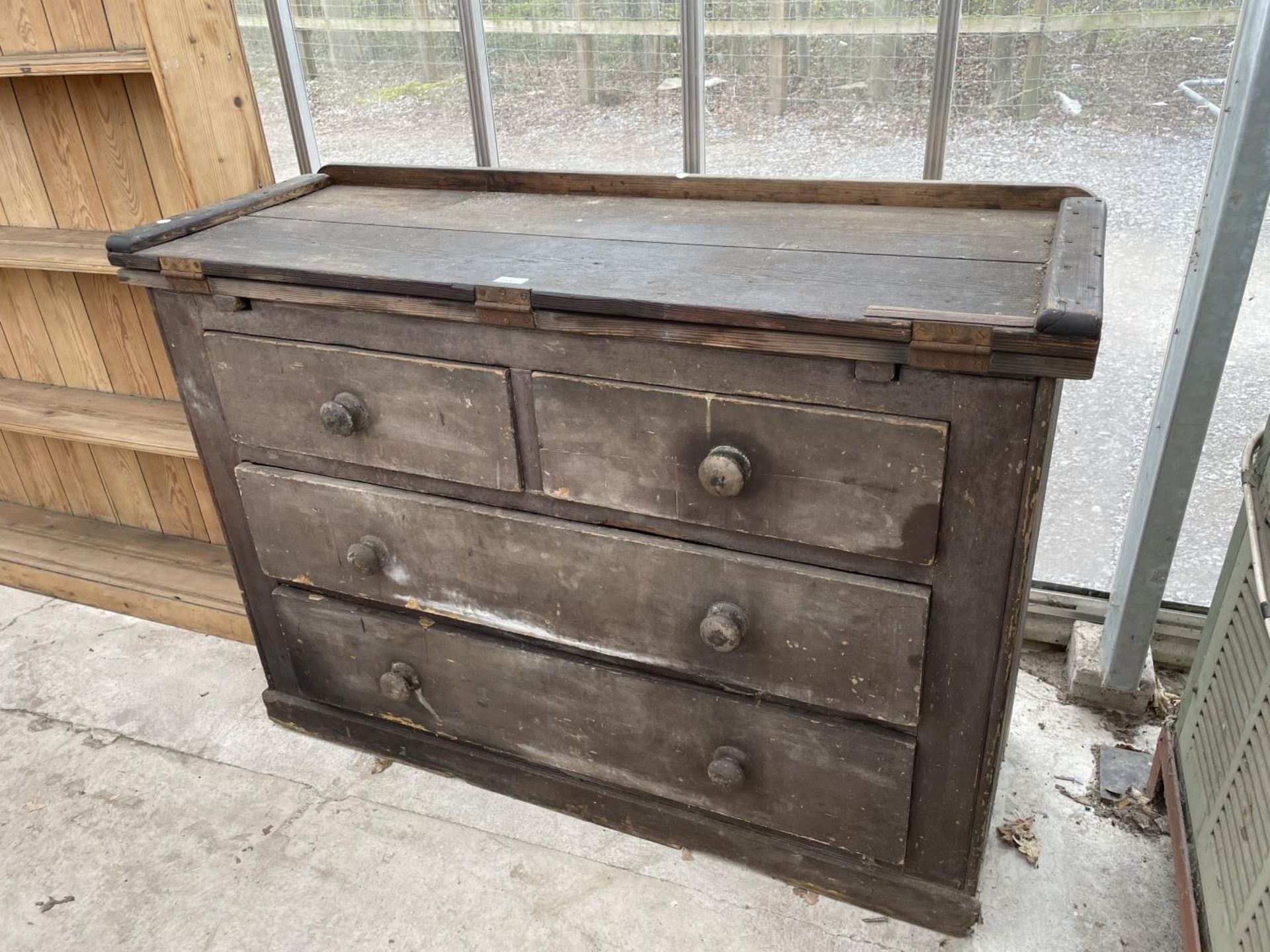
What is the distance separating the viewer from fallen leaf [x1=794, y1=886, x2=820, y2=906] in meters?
1.67

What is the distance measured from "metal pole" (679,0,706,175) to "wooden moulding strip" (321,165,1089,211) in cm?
19

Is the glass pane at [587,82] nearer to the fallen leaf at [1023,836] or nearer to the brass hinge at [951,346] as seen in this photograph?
the brass hinge at [951,346]

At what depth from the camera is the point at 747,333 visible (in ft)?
3.99

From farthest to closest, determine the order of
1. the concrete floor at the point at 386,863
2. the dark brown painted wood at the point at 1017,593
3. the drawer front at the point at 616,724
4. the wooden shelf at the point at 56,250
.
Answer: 1. the wooden shelf at the point at 56,250
2. the concrete floor at the point at 386,863
3. the drawer front at the point at 616,724
4. the dark brown painted wood at the point at 1017,593

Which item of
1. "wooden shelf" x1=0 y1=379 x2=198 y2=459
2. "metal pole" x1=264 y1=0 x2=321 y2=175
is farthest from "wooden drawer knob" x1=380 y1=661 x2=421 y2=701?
"metal pole" x1=264 y1=0 x2=321 y2=175

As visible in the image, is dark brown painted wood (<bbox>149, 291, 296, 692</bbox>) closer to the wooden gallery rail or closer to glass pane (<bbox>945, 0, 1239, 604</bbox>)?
the wooden gallery rail

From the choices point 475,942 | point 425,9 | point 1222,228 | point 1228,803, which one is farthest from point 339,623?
point 1222,228

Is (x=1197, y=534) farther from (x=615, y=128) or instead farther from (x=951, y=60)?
(x=615, y=128)

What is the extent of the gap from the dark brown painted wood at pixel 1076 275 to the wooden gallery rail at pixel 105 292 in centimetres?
158

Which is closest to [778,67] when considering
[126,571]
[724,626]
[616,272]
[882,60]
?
[882,60]

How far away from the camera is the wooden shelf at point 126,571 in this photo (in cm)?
240

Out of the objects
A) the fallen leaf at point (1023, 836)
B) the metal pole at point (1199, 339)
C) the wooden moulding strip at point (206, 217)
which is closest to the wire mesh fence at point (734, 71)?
the metal pole at point (1199, 339)

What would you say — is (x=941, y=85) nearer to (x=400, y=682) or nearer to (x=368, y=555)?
(x=368, y=555)

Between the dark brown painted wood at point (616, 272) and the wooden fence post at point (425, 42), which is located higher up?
the wooden fence post at point (425, 42)
